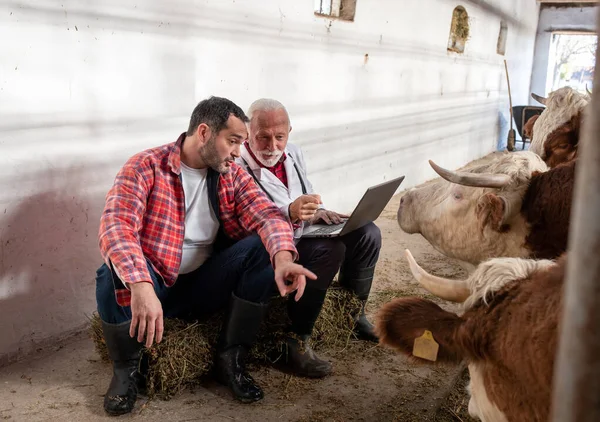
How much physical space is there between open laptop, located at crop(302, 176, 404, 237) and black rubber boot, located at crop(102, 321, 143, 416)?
Answer: 99cm

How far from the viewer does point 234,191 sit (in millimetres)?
3014

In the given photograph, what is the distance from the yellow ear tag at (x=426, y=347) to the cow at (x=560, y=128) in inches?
157

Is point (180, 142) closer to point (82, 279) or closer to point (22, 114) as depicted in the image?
point (22, 114)

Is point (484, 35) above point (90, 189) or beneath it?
above

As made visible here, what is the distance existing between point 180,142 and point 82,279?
1106 millimetres

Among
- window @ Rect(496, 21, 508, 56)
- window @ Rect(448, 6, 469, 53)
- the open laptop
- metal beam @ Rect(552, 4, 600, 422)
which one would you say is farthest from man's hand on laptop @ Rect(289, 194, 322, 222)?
window @ Rect(496, 21, 508, 56)

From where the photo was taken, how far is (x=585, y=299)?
0.65 metres

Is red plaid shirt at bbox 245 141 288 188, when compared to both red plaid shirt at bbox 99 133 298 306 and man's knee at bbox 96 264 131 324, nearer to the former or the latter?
red plaid shirt at bbox 99 133 298 306

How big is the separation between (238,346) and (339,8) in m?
4.16

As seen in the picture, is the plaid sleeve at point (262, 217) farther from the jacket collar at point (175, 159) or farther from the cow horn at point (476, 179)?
the cow horn at point (476, 179)

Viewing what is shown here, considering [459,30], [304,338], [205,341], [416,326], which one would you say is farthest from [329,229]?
[459,30]

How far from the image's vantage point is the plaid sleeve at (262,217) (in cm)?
280

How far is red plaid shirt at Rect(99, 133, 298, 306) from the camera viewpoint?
8.26 ft

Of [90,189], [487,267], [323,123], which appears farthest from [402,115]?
[487,267]
